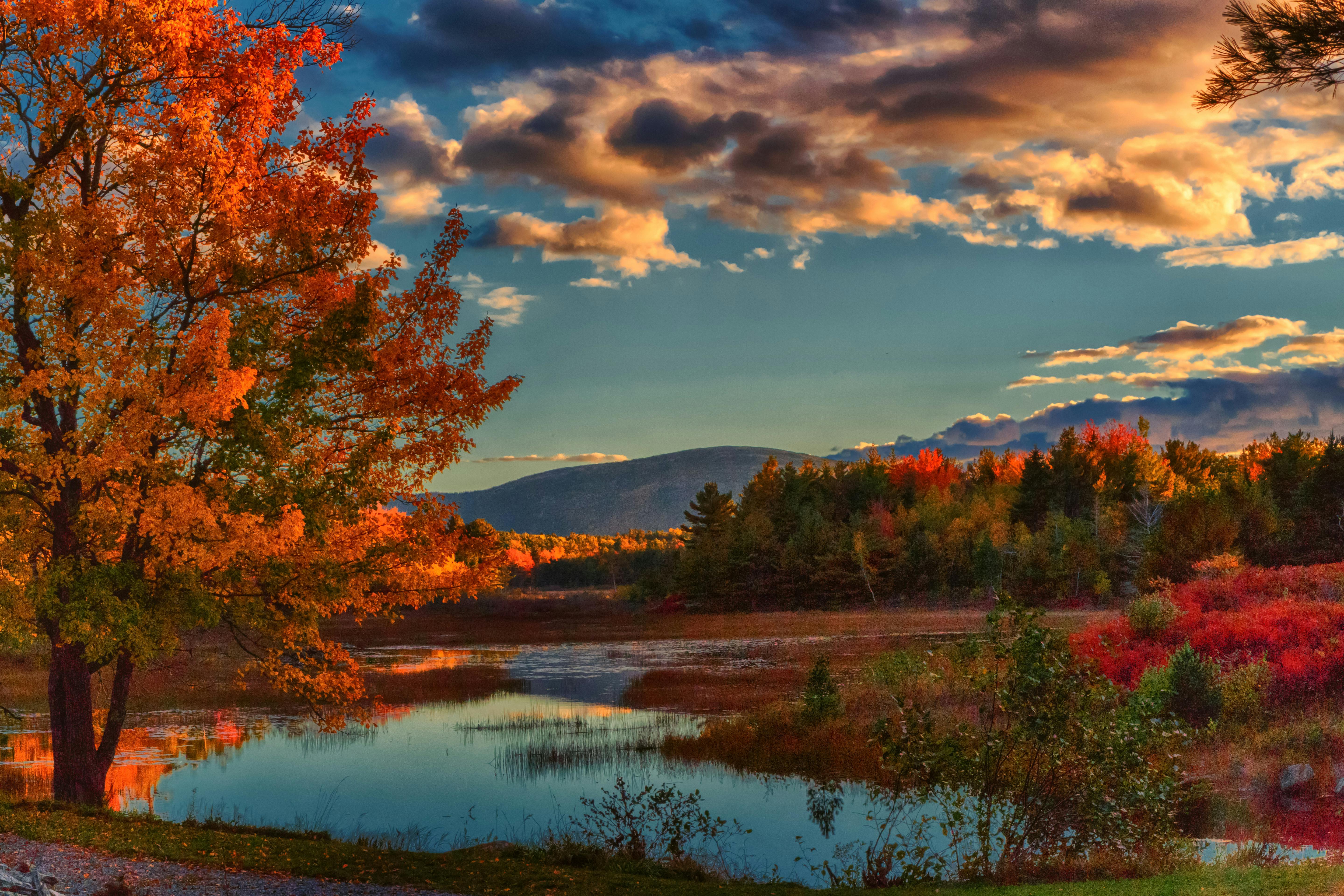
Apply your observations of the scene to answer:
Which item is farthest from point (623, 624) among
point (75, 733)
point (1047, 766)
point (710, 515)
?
point (1047, 766)

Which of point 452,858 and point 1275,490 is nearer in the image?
point 452,858

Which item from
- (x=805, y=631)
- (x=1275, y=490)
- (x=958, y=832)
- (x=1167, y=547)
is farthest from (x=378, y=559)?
(x=1275, y=490)

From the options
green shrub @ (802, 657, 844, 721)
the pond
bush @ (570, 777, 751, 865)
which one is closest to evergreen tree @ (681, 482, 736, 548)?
the pond

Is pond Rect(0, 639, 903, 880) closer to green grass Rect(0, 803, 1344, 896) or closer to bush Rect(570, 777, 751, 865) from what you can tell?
bush Rect(570, 777, 751, 865)

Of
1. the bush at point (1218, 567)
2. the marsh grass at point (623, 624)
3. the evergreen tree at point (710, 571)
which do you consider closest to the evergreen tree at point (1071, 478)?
the marsh grass at point (623, 624)

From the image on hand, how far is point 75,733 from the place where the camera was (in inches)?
619

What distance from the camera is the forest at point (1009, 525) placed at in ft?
236

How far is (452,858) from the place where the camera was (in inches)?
528

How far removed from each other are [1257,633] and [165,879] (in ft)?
85.3

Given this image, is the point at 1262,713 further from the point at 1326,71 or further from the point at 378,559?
the point at 378,559

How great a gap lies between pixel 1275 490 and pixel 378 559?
287 feet

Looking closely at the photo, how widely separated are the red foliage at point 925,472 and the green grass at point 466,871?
106961mm

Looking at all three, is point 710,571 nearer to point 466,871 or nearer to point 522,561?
point 522,561

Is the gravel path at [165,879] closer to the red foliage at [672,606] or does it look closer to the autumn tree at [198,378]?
the autumn tree at [198,378]
